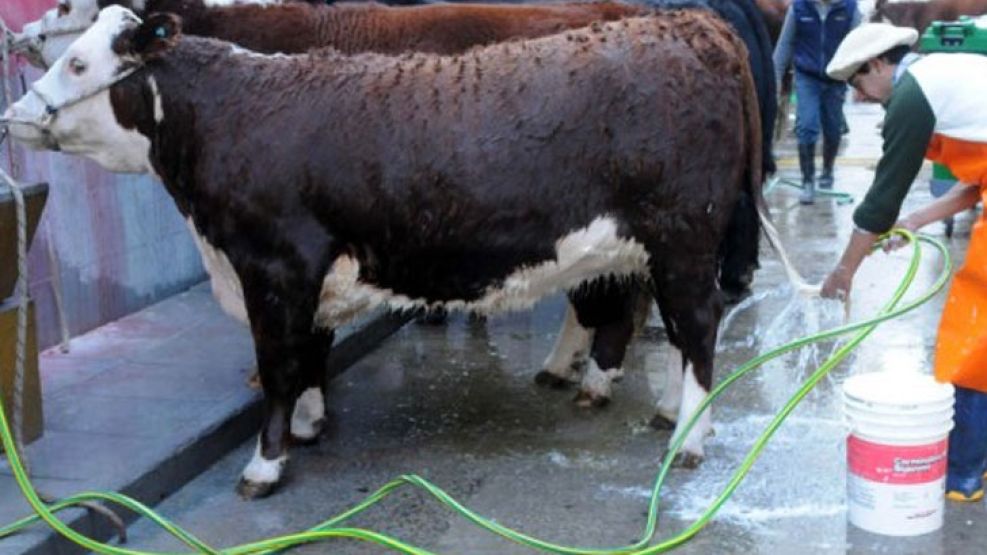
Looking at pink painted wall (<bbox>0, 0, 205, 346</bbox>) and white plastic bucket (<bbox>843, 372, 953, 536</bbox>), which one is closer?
white plastic bucket (<bbox>843, 372, 953, 536</bbox>)

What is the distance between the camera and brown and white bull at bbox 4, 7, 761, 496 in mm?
4688

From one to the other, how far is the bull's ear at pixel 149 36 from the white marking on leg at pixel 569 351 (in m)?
2.34

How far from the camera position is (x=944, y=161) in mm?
4535

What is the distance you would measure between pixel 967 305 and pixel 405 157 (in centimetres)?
205

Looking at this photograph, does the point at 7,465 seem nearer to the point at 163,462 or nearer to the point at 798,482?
the point at 163,462

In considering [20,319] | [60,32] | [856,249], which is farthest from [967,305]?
[60,32]

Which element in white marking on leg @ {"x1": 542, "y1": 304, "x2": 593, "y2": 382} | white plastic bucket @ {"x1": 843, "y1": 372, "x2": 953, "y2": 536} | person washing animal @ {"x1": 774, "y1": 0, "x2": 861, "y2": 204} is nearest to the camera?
white plastic bucket @ {"x1": 843, "y1": 372, "x2": 953, "y2": 536}

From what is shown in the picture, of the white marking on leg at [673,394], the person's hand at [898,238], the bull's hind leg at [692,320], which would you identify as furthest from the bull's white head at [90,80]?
the person's hand at [898,238]

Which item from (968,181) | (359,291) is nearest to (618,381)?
(359,291)

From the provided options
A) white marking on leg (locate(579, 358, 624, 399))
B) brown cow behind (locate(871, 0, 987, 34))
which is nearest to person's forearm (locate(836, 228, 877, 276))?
white marking on leg (locate(579, 358, 624, 399))

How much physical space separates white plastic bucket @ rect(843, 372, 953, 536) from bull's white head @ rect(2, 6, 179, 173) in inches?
109

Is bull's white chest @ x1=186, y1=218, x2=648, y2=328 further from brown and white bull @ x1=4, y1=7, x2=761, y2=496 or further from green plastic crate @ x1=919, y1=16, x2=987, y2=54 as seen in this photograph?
green plastic crate @ x1=919, y1=16, x2=987, y2=54

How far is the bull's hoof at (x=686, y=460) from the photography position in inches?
198

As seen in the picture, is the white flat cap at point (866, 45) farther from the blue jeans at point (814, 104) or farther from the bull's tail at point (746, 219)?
the blue jeans at point (814, 104)
